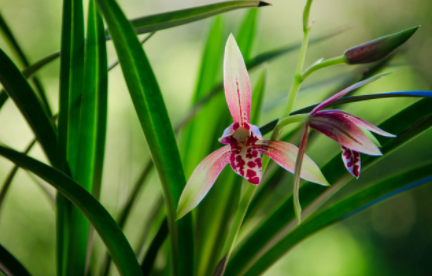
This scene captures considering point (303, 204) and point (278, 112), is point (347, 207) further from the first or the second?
point (278, 112)

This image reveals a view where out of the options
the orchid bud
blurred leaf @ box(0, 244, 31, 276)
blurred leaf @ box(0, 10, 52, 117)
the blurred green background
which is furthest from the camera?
the blurred green background

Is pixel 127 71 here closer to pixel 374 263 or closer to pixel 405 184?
pixel 405 184

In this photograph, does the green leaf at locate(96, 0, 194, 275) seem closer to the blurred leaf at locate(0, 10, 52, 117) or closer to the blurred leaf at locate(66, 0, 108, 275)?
the blurred leaf at locate(66, 0, 108, 275)

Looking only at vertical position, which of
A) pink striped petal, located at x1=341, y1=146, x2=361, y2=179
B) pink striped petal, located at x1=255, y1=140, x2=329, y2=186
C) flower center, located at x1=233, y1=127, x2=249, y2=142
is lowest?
pink striped petal, located at x1=341, y1=146, x2=361, y2=179

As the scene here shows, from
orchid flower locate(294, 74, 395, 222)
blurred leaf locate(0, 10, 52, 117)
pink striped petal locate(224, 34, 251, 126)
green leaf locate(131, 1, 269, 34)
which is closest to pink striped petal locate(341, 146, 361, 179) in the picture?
orchid flower locate(294, 74, 395, 222)

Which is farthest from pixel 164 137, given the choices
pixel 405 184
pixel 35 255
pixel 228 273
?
pixel 35 255

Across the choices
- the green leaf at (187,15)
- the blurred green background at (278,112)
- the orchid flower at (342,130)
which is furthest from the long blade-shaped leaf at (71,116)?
the blurred green background at (278,112)
